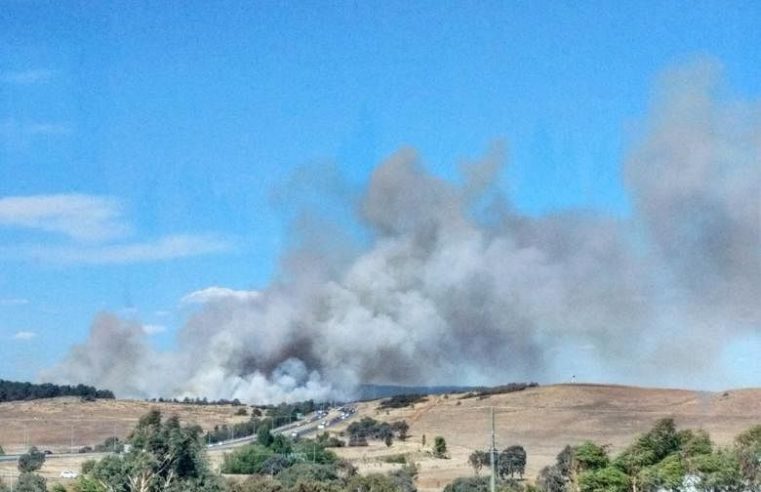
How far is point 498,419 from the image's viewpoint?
151 meters

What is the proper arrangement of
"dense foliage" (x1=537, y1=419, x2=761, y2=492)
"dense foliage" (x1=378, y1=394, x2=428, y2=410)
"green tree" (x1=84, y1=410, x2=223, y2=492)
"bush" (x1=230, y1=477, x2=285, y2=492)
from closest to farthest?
1. "dense foliage" (x1=537, y1=419, x2=761, y2=492)
2. "green tree" (x1=84, y1=410, x2=223, y2=492)
3. "bush" (x1=230, y1=477, x2=285, y2=492)
4. "dense foliage" (x1=378, y1=394, x2=428, y2=410)

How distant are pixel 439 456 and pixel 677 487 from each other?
175 feet

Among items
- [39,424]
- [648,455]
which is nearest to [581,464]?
[648,455]

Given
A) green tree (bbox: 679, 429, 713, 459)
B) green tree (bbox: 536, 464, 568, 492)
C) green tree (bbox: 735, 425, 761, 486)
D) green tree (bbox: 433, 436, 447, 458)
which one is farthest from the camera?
green tree (bbox: 433, 436, 447, 458)

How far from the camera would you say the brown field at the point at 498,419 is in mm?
118562

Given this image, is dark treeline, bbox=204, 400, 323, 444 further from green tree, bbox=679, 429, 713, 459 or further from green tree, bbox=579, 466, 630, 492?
green tree, bbox=579, 466, 630, 492

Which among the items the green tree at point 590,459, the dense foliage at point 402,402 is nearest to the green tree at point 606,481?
the green tree at point 590,459

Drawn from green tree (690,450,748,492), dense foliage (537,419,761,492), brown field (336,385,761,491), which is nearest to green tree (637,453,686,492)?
dense foliage (537,419,761,492)

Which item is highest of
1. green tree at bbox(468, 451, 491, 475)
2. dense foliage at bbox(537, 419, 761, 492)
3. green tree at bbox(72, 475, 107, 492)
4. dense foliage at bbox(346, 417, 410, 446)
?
dense foliage at bbox(346, 417, 410, 446)

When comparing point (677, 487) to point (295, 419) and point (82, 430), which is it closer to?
point (82, 430)

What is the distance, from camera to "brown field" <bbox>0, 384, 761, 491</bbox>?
118562mm

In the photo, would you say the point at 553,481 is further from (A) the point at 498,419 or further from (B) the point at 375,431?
(A) the point at 498,419

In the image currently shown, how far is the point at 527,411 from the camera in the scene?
15625cm

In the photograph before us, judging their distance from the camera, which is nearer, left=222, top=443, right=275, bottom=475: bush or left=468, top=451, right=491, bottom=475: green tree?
left=468, top=451, right=491, bottom=475: green tree
